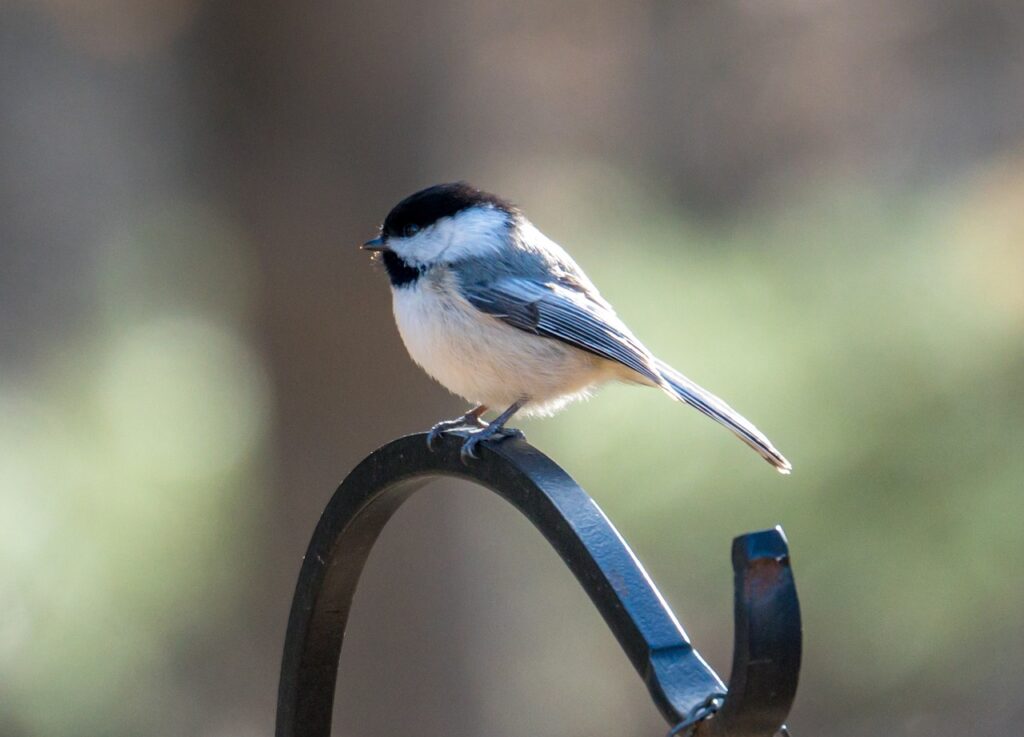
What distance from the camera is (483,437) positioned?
4.90ft

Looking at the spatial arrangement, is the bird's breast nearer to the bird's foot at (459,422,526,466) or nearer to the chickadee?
the chickadee

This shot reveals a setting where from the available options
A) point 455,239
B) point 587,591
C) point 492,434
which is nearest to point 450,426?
point 492,434

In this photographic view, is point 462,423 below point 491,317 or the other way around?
below

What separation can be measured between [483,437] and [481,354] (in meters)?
0.54

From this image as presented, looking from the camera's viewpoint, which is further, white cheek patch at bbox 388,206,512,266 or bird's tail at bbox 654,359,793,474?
white cheek patch at bbox 388,206,512,266

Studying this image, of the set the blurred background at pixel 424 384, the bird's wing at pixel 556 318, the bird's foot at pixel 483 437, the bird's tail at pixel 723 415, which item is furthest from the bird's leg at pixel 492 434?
the blurred background at pixel 424 384

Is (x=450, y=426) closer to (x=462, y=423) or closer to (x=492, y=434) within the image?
(x=462, y=423)

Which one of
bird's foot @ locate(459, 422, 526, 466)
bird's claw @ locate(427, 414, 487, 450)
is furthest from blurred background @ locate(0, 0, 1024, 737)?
bird's foot @ locate(459, 422, 526, 466)

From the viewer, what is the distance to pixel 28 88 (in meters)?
3.73

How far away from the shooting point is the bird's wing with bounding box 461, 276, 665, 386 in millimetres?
2027

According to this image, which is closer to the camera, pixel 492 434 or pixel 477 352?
pixel 492 434

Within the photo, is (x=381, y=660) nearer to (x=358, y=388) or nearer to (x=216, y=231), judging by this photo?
(x=358, y=388)

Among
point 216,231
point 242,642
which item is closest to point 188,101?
point 216,231

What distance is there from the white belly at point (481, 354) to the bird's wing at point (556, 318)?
2 centimetres
